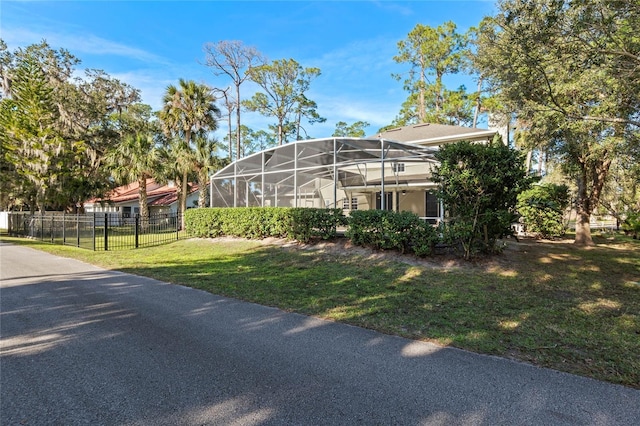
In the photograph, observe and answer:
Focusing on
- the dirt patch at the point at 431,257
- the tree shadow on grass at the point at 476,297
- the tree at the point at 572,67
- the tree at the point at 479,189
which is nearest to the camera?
the tree shadow on grass at the point at 476,297

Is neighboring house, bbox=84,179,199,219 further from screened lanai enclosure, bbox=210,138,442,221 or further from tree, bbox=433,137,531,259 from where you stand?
tree, bbox=433,137,531,259

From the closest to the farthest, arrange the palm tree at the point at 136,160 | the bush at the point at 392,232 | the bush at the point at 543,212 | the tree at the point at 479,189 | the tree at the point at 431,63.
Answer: the tree at the point at 479,189
the bush at the point at 392,232
the bush at the point at 543,212
the palm tree at the point at 136,160
the tree at the point at 431,63

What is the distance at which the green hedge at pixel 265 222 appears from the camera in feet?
34.6

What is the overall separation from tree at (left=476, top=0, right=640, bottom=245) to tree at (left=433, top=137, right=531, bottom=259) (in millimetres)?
1514

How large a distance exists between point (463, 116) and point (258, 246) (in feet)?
84.0

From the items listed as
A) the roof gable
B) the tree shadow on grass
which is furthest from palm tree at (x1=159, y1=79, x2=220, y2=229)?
the tree shadow on grass

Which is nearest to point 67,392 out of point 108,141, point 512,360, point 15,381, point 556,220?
point 15,381

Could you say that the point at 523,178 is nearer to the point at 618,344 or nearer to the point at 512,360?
the point at 618,344

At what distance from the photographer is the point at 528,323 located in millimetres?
4301

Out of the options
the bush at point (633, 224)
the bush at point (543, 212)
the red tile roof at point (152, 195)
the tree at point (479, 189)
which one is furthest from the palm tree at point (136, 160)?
the bush at point (633, 224)

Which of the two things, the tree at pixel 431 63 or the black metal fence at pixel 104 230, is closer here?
the black metal fence at pixel 104 230

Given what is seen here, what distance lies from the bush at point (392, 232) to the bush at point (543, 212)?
316 inches

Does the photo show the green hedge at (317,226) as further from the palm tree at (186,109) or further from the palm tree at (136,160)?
the palm tree at (186,109)

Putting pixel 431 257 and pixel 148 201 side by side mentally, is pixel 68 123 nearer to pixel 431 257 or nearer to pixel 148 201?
pixel 148 201
